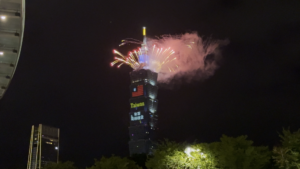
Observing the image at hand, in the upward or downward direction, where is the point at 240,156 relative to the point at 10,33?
downward

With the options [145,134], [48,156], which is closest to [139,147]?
[145,134]

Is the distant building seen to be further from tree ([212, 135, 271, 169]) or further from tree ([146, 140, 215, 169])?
tree ([212, 135, 271, 169])

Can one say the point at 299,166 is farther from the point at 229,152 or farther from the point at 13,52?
the point at 13,52

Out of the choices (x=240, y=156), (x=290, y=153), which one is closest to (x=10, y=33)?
(x=240, y=156)

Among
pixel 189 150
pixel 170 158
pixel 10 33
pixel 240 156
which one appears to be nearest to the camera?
pixel 10 33

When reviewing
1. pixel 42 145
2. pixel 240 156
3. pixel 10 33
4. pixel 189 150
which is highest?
pixel 10 33

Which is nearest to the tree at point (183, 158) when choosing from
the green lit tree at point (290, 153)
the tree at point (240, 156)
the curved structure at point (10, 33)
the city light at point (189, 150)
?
the city light at point (189, 150)

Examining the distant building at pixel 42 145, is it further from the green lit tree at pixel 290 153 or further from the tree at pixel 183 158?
the green lit tree at pixel 290 153

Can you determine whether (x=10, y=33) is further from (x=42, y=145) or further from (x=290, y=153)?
(x=42, y=145)

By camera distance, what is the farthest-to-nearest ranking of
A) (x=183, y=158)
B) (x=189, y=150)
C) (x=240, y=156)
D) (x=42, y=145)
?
(x=42, y=145)
(x=189, y=150)
(x=183, y=158)
(x=240, y=156)
